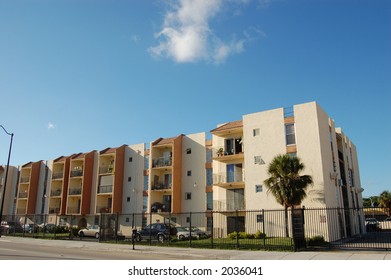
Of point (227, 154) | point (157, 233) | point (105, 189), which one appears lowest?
point (157, 233)

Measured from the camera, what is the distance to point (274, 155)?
2992 centimetres

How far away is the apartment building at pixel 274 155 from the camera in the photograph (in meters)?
28.0

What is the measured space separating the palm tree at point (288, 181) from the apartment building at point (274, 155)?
1603 mm

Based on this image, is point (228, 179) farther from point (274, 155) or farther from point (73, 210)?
point (73, 210)

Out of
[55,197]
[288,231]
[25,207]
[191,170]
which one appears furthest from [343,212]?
[25,207]

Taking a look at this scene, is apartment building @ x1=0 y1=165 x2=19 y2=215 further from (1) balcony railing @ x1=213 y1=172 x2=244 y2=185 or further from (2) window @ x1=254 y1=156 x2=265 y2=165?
(2) window @ x1=254 y1=156 x2=265 y2=165

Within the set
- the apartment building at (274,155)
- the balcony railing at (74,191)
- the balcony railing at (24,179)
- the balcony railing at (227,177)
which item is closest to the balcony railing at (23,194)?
the balcony railing at (24,179)

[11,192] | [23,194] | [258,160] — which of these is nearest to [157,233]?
[258,160]

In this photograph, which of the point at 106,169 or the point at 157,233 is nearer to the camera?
the point at 157,233

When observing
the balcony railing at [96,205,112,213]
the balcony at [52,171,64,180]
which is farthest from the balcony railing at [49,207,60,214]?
the balcony railing at [96,205,112,213]

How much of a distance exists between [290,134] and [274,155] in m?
2.30

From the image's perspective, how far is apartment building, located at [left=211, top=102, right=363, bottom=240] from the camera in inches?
1101

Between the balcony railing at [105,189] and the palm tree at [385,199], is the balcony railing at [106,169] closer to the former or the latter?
the balcony railing at [105,189]

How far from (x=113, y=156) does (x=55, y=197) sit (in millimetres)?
11303
